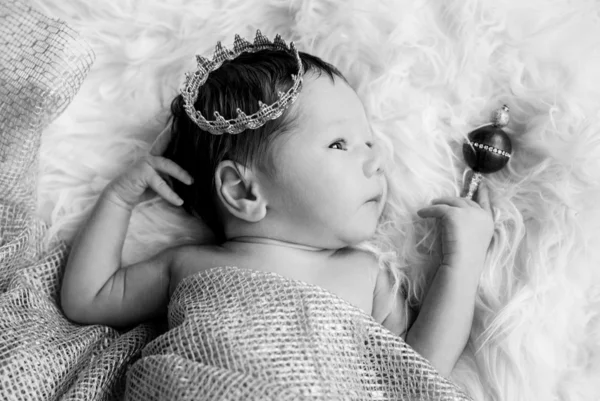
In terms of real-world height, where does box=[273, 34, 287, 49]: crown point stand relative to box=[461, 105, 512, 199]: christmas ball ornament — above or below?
above

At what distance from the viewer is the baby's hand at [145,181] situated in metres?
1.17

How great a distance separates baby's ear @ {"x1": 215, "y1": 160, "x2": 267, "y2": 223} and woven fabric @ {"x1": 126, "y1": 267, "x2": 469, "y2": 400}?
0.36ft

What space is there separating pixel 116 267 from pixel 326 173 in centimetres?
38

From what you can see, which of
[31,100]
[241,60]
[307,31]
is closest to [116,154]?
[31,100]

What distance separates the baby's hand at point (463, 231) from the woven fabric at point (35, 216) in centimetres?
50

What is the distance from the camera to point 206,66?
1162 millimetres

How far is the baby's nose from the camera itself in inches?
43.6

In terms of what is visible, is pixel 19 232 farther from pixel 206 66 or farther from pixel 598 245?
pixel 598 245

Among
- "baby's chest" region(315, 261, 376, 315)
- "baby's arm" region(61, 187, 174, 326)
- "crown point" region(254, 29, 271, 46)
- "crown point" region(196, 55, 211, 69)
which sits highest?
"crown point" region(254, 29, 271, 46)

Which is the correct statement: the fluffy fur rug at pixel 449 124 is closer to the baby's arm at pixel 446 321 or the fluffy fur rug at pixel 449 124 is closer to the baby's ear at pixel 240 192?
the baby's arm at pixel 446 321

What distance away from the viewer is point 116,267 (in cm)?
116

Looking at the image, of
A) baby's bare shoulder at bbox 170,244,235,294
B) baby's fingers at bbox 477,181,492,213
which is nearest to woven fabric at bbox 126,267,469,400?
baby's bare shoulder at bbox 170,244,235,294

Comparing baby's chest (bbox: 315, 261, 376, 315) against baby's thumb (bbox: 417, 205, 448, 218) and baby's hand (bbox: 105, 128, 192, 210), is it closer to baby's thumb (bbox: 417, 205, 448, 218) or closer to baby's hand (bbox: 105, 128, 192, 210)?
baby's thumb (bbox: 417, 205, 448, 218)

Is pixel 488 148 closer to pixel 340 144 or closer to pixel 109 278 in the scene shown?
pixel 340 144
